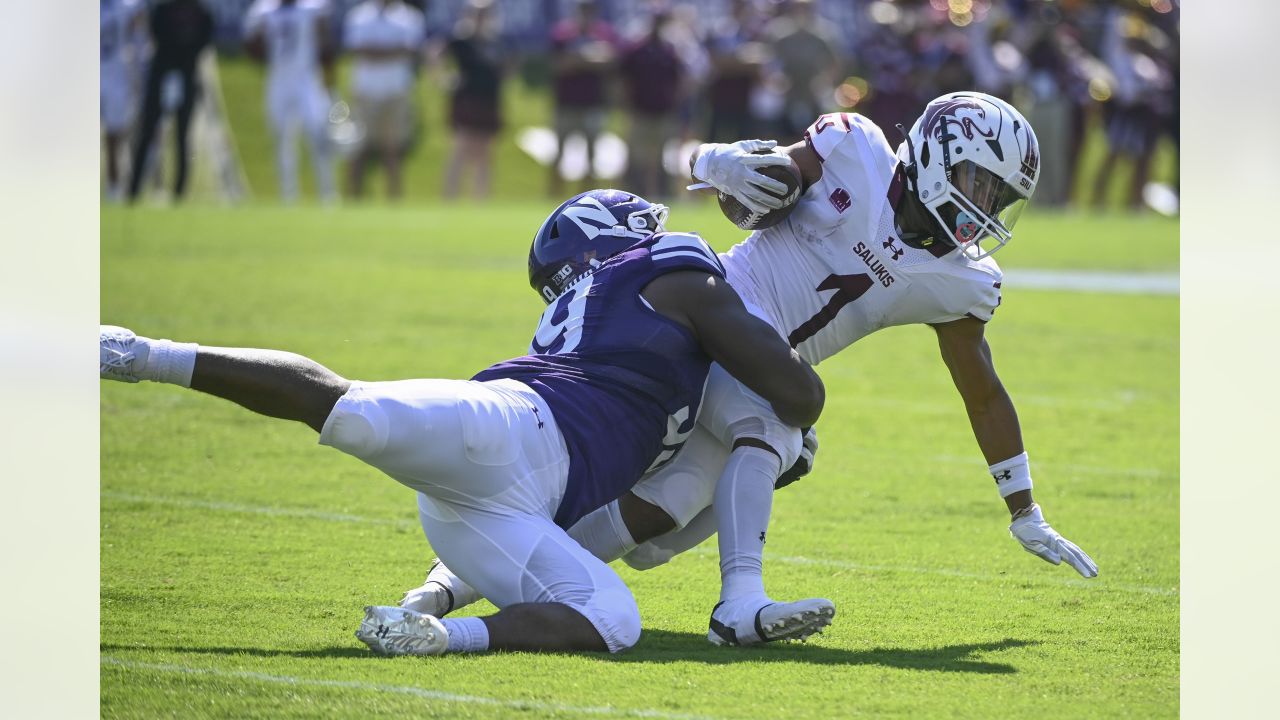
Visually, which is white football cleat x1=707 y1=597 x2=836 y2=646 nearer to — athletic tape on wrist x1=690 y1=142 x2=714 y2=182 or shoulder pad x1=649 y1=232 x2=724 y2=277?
shoulder pad x1=649 y1=232 x2=724 y2=277

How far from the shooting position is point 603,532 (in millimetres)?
4371

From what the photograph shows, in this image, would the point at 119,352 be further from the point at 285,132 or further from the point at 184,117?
the point at 285,132

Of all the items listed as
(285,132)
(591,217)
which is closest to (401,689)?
(591,217)

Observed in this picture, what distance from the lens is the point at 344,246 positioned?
13844 millimetres

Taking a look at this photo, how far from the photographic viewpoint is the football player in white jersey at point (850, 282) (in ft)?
13.9

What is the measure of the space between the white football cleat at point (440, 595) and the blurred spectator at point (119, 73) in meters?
14.3

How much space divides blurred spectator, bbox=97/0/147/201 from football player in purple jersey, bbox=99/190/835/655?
14421mm

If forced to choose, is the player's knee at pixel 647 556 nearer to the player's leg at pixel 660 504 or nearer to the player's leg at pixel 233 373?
the player's leg at pixel 660 504

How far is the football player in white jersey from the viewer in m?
4.23

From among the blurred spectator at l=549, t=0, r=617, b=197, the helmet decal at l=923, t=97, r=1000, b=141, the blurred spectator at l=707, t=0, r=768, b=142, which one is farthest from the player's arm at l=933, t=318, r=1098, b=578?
the blurred spectator at l=707, t=0, r=768, b=142

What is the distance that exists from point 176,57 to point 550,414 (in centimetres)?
1281
